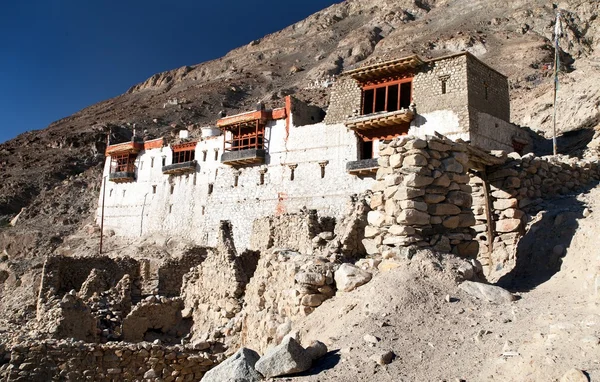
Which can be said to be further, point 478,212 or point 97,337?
point 97,337

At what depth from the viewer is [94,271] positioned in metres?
16.7

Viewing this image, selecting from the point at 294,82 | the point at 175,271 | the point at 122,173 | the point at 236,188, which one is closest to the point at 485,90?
the point at 236,188

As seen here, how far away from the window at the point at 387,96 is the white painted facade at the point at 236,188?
78.9 inches

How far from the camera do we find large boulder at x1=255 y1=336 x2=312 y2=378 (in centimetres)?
438

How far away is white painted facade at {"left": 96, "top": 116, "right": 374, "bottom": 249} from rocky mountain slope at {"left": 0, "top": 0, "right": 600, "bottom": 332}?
757cm

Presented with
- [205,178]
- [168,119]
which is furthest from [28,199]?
[205,178]

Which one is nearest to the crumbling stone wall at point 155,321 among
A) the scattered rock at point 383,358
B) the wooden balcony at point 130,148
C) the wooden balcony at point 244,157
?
the scattered rock at point 383,358

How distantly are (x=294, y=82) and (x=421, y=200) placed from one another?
70.9 metres

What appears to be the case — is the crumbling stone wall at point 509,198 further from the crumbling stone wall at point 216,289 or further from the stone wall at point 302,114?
the stone wall at point 302,114

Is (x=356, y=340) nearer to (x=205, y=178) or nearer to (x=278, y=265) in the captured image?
(x=278, y=265)

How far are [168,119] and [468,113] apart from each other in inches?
1951

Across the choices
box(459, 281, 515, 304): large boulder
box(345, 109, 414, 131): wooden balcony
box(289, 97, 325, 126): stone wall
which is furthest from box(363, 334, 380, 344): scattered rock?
box(289, 97, 325, 126): stone wall

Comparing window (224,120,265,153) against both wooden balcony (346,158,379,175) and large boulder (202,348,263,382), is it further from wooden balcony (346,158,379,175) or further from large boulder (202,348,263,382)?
large boulder (202,348,263,382)

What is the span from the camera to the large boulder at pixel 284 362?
4379 millimetres
